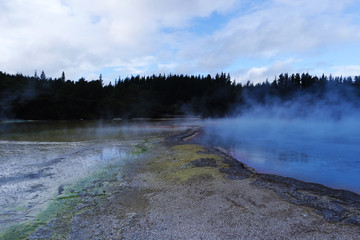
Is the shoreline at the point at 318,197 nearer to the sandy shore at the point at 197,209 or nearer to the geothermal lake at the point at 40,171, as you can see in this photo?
the sandy shore at the point at 197,209

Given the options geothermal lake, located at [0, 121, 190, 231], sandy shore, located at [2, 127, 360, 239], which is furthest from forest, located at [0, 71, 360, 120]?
sandy shore, located at [2, 127, 360, 239]

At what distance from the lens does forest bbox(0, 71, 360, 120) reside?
54.4m

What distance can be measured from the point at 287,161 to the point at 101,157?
32.3ft

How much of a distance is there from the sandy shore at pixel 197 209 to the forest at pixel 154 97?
52.7 metres

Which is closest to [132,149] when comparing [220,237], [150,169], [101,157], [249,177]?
[101,157]

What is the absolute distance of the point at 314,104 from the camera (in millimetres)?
57875

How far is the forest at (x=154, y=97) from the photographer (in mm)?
54384

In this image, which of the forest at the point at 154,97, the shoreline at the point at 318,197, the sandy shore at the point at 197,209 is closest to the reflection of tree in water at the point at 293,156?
the shoreline at the point at 318,197

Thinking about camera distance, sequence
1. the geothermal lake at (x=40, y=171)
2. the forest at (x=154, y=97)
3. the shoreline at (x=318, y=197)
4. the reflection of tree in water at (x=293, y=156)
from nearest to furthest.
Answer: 1. the shoreline at (x=318, y=197)
2. the geothermal lake at (x=40, y=171)
3. the reflection of tree in water at (x=293, y=156)
4. the forest at (x=154, y=97)

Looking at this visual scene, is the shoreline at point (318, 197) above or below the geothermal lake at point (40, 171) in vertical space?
above

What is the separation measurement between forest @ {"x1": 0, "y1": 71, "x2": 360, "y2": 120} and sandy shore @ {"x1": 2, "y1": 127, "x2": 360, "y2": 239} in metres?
52.7

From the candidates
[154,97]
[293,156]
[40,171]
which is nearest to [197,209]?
[40,171]

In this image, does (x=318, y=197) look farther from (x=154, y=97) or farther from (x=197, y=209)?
(x=154, y=97)

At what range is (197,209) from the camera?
251 inches
